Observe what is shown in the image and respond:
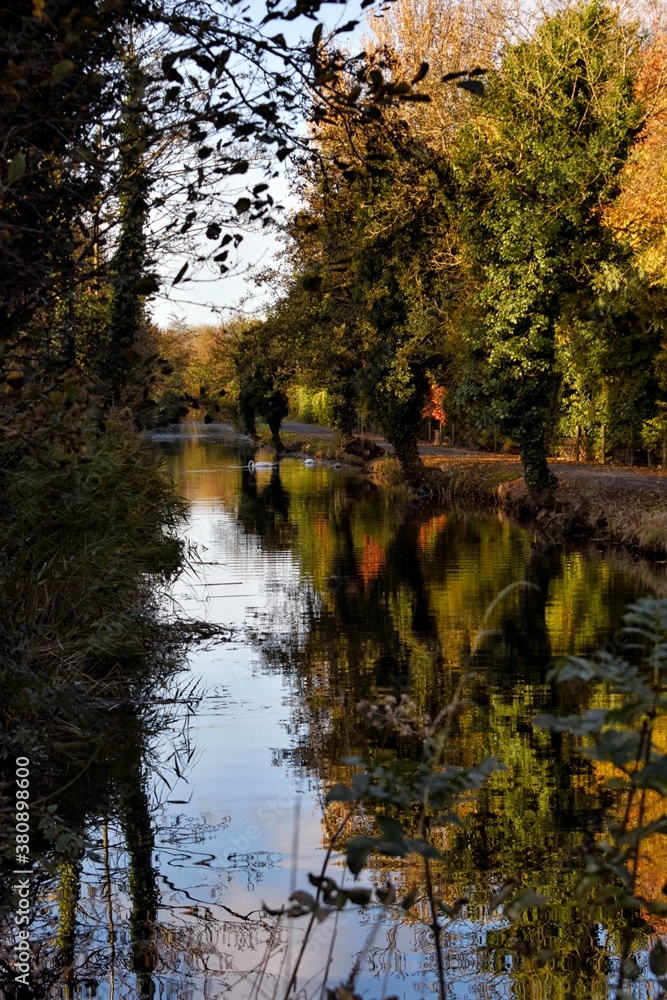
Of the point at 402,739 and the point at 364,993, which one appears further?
the point at 402,739

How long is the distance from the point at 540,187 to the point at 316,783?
19.8 meters

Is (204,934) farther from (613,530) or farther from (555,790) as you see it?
(613,530)

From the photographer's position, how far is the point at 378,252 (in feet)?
109

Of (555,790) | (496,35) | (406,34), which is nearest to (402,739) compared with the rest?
(555,790)

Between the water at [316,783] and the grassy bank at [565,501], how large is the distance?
133cm

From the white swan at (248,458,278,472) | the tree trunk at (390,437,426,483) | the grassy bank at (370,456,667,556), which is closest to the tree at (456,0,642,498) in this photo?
the grassy bank at (370,456,667,556)

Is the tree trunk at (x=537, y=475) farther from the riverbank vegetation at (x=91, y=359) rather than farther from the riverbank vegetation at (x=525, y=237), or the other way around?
the riverbank vegetation at (x=91, y=359)

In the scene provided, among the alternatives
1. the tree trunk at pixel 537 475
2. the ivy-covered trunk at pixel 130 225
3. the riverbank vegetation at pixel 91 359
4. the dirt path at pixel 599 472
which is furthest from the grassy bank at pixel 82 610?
the dirt path at pixel 599 472

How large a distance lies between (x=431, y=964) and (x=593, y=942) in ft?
3.00

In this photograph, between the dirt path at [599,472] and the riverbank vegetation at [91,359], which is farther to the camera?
the dirt path at [599,472]

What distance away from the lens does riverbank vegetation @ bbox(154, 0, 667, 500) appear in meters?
25.8

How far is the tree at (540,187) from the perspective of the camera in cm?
2580

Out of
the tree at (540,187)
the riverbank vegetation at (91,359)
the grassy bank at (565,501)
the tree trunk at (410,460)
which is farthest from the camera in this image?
the tree trunk at (410,460)

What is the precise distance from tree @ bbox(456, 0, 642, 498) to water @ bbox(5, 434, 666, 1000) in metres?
6.32
